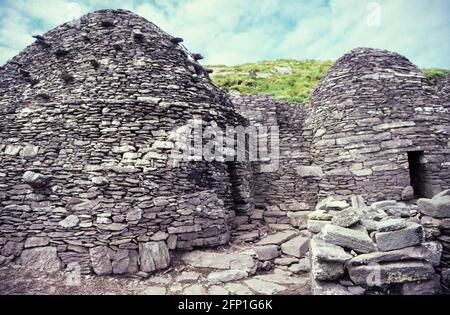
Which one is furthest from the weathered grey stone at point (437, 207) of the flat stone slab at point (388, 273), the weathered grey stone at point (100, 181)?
the weathered grey stone at point (100, 181)

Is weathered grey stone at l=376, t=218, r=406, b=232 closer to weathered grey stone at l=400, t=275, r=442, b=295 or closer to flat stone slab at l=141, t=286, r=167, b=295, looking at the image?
weathered grey stone at l=400, t=275, r=442, b=295

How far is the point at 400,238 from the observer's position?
3195mm

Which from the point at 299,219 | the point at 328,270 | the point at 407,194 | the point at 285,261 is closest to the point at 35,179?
the point at 285,261

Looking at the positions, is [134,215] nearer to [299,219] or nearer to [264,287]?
[264,287]

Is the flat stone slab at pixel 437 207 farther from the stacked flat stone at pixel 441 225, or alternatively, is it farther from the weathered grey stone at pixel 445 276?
the weathered grey stone at pixel 445 276

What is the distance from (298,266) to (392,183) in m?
4.56

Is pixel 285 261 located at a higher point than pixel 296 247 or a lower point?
lower

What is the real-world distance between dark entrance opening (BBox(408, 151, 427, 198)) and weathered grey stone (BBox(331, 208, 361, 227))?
5361 mm

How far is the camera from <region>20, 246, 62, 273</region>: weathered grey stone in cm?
484

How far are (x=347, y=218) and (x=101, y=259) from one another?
4.64 m

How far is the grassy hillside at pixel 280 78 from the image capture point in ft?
59.7

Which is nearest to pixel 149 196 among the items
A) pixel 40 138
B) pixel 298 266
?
pixel 40 138

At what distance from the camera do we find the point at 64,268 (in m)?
4.86

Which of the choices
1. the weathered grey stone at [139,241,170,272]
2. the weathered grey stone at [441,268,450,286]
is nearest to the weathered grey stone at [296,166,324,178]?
the weathered grey stone at [441,268,450,286]
